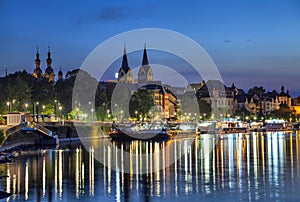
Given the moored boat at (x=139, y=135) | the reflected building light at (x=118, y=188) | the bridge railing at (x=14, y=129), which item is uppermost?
the bridge railing at (x=14, y=129)

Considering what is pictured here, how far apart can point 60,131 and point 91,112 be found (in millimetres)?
26857

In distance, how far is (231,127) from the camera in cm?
15700

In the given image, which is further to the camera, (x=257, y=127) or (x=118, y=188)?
(x=257, y=127)

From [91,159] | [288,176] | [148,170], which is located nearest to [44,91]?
[91,159]

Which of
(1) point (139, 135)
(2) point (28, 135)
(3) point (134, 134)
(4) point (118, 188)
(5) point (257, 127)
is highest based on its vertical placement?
(2) point (28, 135)

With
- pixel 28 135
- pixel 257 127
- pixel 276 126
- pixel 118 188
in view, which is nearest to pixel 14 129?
pixel 28 135

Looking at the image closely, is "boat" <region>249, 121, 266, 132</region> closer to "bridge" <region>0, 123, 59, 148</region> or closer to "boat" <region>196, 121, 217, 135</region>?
"boat" <region>196, 121, 217, 135</region>

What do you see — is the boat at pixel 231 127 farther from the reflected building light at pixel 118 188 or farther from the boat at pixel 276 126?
the reflected building light at pixel 118 188

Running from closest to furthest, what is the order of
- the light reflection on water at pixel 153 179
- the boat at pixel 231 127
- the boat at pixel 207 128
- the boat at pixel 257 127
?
1. the light reflection on water at pixel 153 179
2. the boat at pixel 207 128
3. the boat at pixel 231 127
4. the boat at pixel 257 127

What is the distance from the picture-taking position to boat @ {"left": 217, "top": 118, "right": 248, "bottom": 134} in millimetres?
149950

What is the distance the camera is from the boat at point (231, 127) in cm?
14995

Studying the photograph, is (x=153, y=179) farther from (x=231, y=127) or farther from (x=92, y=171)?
(x=231, y=127)

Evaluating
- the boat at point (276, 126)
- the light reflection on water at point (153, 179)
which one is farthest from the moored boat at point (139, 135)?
the boat at point (276, 126)

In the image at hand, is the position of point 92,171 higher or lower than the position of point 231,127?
lower
